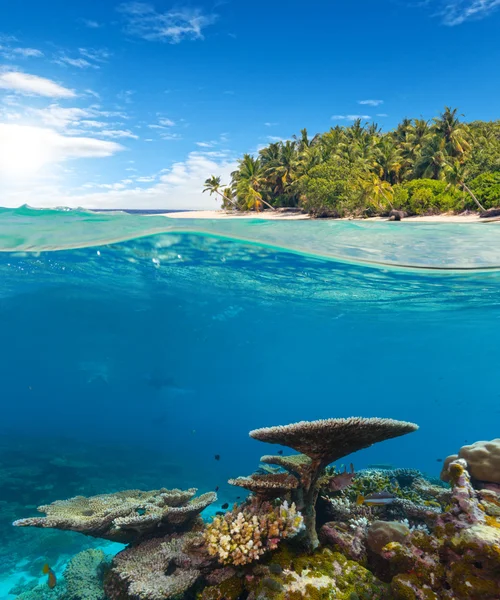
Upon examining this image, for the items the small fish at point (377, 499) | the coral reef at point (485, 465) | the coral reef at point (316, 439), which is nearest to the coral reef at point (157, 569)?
the coral reef at point (316, 439)

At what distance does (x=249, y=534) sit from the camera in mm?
5352

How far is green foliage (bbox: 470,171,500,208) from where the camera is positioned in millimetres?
20500

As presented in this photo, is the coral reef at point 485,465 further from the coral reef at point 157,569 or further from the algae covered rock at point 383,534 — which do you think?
the coral reef at point 157,569

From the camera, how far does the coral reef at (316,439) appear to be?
18.1 ft

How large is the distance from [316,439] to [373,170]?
49.7 m

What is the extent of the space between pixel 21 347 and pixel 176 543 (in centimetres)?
4990

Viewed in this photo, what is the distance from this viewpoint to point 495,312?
2973cm

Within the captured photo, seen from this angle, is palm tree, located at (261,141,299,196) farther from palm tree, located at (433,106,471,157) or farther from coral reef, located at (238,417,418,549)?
coral reef, located at (238,417,418,549)

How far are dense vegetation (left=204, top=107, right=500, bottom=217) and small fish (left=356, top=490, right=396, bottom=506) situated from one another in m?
17.3

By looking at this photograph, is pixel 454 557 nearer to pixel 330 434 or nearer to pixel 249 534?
pixel 330 434

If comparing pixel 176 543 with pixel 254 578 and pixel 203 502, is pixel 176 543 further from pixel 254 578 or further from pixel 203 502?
pixel 254 578

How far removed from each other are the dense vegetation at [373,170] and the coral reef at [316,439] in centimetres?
1822

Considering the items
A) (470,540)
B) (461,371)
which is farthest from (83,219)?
(461,371)

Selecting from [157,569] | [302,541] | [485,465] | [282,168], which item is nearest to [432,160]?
[282,168]
